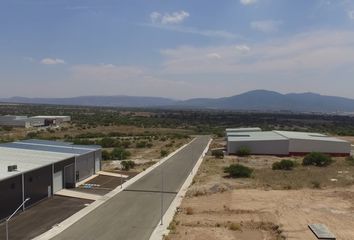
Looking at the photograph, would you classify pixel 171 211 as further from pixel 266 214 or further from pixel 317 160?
pixel 317 160

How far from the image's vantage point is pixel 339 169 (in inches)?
2047

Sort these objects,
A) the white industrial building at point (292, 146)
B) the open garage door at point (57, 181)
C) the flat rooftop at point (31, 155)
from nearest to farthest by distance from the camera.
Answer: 1. the flat rooftop at point (31, 155)
2. the open garage door at point (57, 181)
3. the white industrial building at point (292, 146)

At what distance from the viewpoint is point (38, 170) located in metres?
33.0

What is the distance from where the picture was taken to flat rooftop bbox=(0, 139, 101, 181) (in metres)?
31.9

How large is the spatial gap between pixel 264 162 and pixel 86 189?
28.4 meters

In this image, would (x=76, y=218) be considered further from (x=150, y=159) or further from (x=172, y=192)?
(x=150, y=159)

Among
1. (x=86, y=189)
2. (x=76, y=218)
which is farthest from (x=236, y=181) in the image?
(x=76, y=218)

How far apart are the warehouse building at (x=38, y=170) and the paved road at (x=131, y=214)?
494 cm

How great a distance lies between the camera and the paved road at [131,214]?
25.2 metres

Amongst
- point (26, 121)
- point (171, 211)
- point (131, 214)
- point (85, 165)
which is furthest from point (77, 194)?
point (26, 121)

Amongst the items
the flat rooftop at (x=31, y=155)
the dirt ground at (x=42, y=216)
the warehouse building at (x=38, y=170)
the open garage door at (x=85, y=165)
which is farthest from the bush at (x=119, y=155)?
the dirt ground at (x=42, y=216)

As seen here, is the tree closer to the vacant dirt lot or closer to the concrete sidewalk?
the vacant dirt lot

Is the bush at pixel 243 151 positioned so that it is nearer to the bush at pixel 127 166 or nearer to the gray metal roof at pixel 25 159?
the bush at pixel 127 166

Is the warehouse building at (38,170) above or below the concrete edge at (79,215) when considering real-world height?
above
